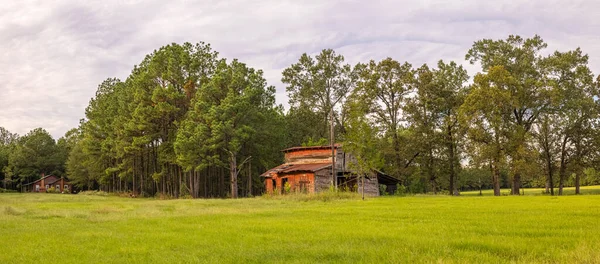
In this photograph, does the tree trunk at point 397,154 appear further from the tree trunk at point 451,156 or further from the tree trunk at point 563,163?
the tree trunk at point 563,163

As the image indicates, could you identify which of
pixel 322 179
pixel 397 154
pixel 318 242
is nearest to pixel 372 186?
pixel 322 179

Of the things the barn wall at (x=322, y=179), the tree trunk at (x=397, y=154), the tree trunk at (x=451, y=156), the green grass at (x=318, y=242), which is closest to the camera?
the green grass at (x=318, y=242)

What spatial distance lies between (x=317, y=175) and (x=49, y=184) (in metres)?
88.0

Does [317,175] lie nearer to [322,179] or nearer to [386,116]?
[322,179]

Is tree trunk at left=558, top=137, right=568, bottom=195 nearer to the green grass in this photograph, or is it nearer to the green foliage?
the green grass

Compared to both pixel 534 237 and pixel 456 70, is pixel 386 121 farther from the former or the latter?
pixel 534 237

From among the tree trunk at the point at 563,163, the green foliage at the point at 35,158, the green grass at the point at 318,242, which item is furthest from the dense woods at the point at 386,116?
the green foliage at the point at 35,158

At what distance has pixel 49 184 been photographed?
4528 inches

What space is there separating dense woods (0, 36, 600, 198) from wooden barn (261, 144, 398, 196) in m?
4.09

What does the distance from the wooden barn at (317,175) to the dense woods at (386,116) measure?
4.09m

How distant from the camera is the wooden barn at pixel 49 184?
114 meters

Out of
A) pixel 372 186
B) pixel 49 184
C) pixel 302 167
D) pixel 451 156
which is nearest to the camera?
pixel 302 167

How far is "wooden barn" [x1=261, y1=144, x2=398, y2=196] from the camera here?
2063 inches

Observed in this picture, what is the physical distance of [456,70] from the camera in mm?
66125
